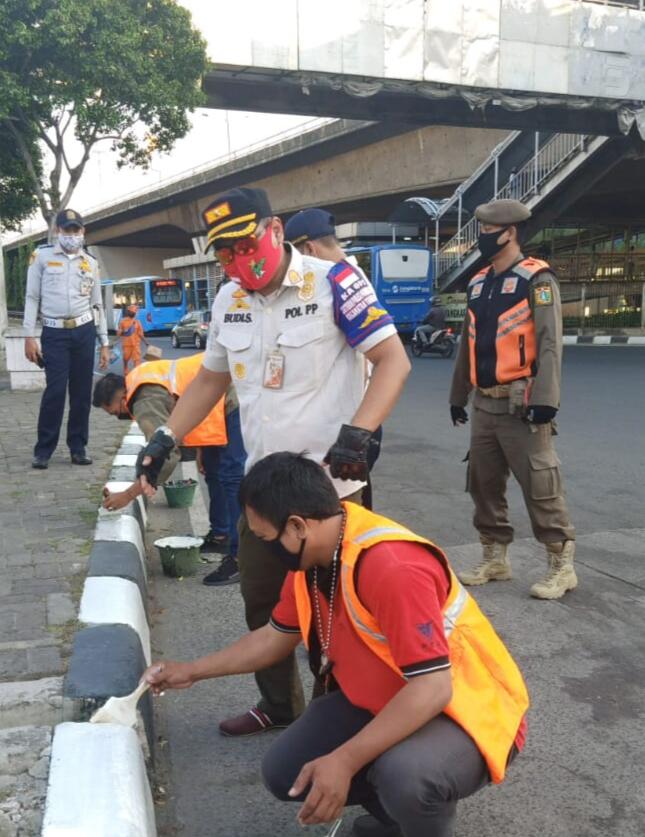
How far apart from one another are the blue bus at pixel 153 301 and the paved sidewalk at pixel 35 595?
1257 inches

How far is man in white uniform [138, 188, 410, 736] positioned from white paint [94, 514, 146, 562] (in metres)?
1.70

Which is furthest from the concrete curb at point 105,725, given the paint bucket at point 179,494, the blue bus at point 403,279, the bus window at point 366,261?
the bus window at point 366,261

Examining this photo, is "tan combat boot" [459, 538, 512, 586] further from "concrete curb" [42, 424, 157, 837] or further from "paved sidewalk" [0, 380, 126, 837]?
"paved sidewalk" [0, 380, 126, 837]

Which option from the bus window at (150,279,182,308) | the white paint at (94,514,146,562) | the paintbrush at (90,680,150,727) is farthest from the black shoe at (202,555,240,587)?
the bus window at (150,279,182,308)

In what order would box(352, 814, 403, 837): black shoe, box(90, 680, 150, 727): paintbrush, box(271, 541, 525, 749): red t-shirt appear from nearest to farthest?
box(271, 541, 525, 749): red t-shirt
box(352, 814, 403, 837): black shoe
box(90, 680, 150, 727): paintbrush

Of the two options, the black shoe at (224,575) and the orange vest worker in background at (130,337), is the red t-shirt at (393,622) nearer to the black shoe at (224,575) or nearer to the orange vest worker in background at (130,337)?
the black shoe at (224,575)

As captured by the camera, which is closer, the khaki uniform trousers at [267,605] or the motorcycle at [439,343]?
the khaki uniform trousers at [267,605]

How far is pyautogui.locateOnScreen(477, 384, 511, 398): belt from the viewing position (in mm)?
4094

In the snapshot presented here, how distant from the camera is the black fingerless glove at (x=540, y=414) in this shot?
3.89 meters

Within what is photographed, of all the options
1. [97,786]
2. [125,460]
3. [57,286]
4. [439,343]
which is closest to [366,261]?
[439,343]

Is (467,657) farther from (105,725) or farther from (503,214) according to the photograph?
(503,214)

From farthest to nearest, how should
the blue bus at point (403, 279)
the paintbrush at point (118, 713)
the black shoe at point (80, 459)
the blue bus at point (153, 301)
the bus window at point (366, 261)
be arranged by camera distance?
the blue bus at point (153, 301)
the bus window at point (366, 261)
the blue bus at point (403, 279)
the black shoe at point (80, 459)
the paintbrush at point (118, 713)

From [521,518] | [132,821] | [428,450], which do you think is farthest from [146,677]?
[428,450]

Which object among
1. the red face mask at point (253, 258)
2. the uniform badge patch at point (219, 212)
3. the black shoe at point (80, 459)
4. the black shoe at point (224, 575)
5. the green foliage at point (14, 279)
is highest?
the green foliage at point (14, 279)
